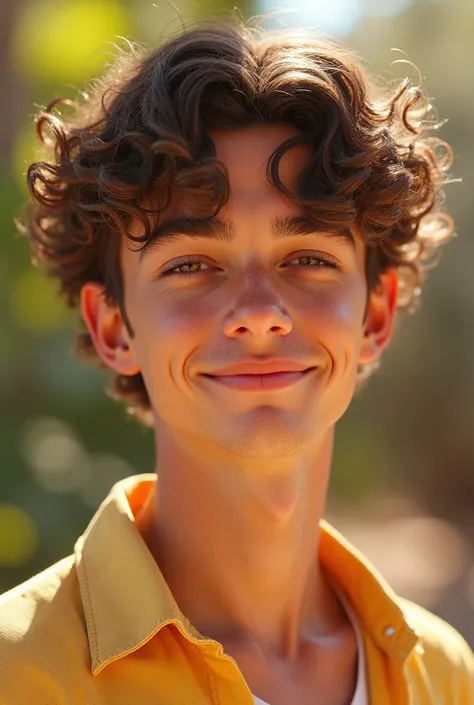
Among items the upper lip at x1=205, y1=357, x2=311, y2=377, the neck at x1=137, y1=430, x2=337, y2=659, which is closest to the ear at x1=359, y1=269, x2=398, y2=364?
the neck at x1=137, y1=430, x2=337, y2=659

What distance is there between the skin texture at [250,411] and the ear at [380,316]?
0.20 metres

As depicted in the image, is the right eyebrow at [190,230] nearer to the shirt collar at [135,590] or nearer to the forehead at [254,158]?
the forehead at [254,158]

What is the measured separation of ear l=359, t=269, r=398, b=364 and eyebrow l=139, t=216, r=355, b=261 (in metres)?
0.39

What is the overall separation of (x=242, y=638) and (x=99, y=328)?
31.3 inches

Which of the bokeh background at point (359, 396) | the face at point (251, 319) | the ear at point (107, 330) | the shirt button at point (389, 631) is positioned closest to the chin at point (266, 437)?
the face at point (251, 319)

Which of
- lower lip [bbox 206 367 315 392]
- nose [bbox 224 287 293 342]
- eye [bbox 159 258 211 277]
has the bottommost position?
lower lip [bbox 206 367 315 392]

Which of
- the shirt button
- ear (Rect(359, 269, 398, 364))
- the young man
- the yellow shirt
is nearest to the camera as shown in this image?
the yellow shirt

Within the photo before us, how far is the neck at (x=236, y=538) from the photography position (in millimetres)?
2133

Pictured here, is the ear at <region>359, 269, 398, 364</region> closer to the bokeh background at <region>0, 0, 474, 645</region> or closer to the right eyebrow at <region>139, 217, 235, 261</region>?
the right eyebrow at <region>139, 217, 235, 261</region>

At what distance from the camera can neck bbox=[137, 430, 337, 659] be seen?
7.00 feet

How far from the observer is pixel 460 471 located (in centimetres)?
1073

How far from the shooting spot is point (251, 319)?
6.56 feet

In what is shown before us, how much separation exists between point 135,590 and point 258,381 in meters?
0.48

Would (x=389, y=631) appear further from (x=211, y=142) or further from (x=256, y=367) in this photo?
(x=211, y=142)
